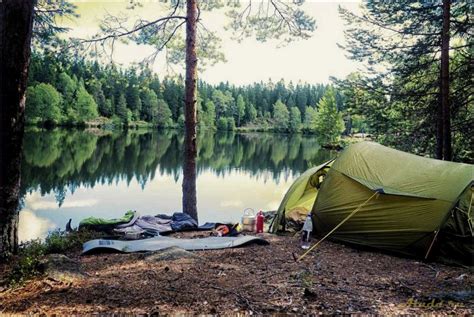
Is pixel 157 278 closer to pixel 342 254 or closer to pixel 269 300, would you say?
pixel 269 300

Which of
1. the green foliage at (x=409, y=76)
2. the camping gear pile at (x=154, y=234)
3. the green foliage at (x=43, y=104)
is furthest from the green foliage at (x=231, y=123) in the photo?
the camping gear pile at (x=154, y=234)

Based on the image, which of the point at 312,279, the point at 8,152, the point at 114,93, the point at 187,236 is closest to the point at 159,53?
the point at 187,236

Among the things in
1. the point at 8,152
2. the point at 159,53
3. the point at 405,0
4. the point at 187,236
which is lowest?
the point at 187,236

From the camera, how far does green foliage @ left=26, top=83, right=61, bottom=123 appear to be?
53.4 meters

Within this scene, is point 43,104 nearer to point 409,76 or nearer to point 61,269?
point 409,76

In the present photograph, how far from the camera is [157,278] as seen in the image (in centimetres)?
432

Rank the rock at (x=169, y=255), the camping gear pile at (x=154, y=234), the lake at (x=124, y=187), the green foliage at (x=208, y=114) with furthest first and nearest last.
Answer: the green foliage at (x=208, y=114)
the lake at (x=124, y=187)
the camping gear pile at (x=154, y=234)
the rock at (x=169, y=255)

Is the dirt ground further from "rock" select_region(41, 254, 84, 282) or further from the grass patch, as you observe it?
the grass patch

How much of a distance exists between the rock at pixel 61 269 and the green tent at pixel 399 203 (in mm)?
4409

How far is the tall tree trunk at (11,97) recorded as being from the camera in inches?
182

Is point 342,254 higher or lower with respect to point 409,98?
lower

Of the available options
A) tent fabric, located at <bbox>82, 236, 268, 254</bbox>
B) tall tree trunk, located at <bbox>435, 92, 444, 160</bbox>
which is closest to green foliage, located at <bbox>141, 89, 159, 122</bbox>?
tall tree trunk, located at <bbox>435, 92, 444, 160</bbox>

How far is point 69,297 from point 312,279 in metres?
2.65

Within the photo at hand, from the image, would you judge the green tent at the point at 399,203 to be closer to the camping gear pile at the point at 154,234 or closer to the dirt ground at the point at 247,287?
the dirt ground at the point at 247,287
